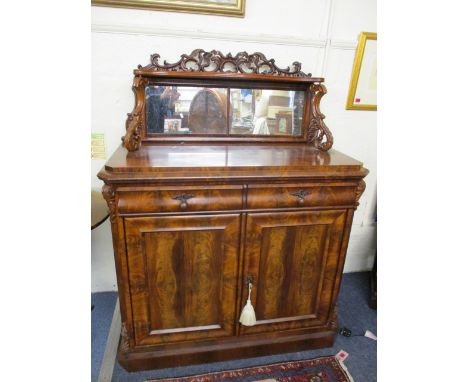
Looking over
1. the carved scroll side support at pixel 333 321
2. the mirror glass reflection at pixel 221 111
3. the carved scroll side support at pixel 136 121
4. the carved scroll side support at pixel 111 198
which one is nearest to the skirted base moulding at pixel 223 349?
the carved scroll side support at pixel 333 321

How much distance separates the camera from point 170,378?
140cm

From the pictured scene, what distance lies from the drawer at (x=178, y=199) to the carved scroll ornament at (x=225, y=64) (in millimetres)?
690

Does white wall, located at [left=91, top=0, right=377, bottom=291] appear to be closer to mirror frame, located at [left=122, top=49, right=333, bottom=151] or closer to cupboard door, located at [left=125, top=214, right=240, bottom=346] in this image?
mirror frame, located at [left=122, top=49, right=333, bottom=151]

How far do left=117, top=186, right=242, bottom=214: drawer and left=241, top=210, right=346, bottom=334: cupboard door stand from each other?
139mm

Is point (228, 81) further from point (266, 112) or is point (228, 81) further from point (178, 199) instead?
point (178, 199)

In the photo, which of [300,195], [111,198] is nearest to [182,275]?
[111,198]

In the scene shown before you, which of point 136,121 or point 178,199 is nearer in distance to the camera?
point 178,199

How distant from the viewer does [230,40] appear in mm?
1505

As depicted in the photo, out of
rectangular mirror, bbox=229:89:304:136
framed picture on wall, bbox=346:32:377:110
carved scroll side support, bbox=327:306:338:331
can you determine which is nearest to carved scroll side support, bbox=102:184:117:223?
rectangular mirror, bbox=229:89:304:136

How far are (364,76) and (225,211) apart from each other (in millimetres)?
1246

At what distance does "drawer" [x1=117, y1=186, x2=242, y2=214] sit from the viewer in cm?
111
